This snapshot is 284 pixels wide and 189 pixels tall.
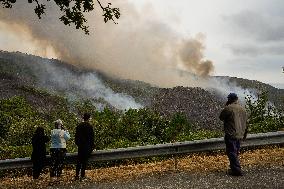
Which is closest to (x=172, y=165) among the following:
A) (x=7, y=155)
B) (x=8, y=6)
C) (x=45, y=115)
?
(x=8, y=6)

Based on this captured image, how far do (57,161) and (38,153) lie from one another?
779mm

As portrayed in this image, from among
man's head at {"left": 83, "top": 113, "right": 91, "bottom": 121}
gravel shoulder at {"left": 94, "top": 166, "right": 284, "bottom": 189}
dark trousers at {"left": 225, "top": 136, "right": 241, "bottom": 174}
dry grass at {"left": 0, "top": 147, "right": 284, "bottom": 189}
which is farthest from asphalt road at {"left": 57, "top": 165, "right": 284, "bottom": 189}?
man's head at {"left": 83, "top": 113, "right": 91, "bottom": 121}

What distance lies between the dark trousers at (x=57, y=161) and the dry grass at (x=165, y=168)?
0.23 meters

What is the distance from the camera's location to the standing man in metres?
10.6

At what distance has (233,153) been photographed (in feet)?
34.5

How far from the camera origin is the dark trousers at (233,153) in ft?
34.0

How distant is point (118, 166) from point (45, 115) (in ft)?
531

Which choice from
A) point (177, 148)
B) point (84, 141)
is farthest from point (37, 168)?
point (177, 148)

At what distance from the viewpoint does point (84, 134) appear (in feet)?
40.4

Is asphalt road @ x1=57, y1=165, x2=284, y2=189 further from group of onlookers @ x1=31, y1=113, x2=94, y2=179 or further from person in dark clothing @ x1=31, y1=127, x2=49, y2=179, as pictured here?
person in dark clothing @ x1=31, y1=127, x2=49, y2=179

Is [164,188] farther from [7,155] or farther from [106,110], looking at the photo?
[106,110]

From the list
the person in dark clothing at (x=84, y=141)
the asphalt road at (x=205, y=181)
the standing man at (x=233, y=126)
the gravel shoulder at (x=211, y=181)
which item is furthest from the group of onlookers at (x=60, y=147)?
the standing man at (x=233, y=126)

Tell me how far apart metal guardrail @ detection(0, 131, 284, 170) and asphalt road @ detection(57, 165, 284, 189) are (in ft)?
2.73

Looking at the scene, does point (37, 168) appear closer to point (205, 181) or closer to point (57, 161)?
point (57, 161)
